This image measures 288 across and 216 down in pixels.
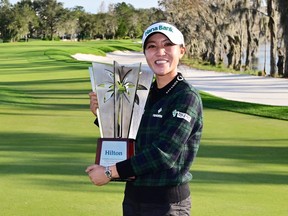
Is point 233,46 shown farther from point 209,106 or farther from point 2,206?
point 2,206

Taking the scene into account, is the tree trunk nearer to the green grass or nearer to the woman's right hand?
the green grass

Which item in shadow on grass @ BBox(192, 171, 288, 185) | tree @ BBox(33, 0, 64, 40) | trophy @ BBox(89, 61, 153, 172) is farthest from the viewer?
tree @ BBox(33, 0, 64, 40)

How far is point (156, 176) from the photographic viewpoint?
2.31 m

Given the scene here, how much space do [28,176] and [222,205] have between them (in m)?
2.13

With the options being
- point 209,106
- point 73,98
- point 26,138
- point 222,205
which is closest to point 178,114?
point 222,205

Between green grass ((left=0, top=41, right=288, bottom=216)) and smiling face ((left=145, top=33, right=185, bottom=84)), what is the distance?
2.26 meters

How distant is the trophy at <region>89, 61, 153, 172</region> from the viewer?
254cm

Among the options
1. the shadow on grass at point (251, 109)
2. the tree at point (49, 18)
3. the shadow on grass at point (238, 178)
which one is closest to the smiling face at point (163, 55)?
the shadow on grass at point (238, 178)

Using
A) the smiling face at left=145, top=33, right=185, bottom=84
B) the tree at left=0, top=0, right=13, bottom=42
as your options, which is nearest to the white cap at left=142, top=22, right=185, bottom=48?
the smiling face at left=145, top=33, right=185, bottom=84

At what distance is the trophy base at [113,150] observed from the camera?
2.33 meters

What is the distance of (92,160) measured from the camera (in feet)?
21.4

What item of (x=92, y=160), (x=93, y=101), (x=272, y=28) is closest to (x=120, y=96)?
(x=93, y=101)

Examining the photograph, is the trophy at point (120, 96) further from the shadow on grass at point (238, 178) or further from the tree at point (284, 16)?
the tree at point (284, 16)

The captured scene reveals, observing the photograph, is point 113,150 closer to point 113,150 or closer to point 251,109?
point 113,150
